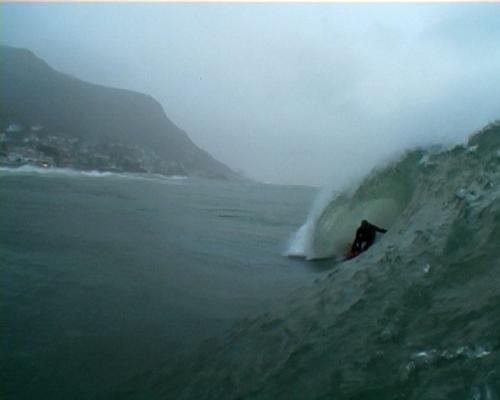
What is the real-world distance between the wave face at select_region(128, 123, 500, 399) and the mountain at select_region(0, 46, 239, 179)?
64.4 m

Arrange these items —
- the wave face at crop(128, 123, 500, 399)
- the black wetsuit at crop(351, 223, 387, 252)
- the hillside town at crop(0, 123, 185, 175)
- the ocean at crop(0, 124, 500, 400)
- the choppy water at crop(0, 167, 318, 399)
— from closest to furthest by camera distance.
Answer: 1. the wave face at crop(128, 123, 500, 399)
2. the ocean at crop(0, 124, 500, 400)
3. the choppy water at crop(0, 167, 318, 399)
4. the black wetsuit at crop(351, 223, 387, 252)
5. the hillside town at crop(0, 123, 185, 175)

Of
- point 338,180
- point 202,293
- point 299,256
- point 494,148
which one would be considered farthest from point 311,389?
point 338,180

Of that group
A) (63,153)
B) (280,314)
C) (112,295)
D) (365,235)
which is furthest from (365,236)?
(63,153)

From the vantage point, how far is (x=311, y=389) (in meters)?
3.13

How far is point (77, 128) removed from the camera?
10438 centimetres

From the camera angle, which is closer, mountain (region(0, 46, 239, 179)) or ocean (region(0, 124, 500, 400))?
ocean (region(0, 124, 500, 400))

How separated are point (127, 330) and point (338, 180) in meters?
10.7

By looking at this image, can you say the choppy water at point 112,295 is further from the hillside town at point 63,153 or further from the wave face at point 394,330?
the hillside town at point 63,153

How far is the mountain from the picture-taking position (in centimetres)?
7475

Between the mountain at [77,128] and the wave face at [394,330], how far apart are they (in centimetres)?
6441

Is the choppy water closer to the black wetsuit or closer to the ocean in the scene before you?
the ocean

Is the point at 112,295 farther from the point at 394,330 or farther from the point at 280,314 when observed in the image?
the point at 394,330

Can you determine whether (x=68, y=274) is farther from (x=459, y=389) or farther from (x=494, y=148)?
(x=494, y=148)

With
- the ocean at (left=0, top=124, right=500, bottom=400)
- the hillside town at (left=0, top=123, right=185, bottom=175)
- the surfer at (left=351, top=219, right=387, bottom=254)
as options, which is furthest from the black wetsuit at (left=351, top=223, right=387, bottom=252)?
the hillside town at (left=0, top=123, right=185, bottom=175)
